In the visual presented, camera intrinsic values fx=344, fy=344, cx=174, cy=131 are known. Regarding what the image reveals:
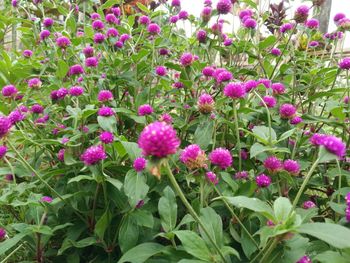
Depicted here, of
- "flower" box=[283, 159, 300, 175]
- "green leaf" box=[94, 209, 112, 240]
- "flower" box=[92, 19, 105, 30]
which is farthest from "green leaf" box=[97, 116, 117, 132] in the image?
"flower" box=[92, 19, 105, 30]

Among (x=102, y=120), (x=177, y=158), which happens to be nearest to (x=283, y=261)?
(x=177, y=158)

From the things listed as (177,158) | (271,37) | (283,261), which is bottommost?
(283,261)

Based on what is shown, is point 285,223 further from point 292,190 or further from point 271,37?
point 271,37

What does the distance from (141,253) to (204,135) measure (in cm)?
48

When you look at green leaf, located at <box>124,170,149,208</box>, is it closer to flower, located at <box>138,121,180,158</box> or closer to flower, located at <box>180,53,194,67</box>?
flower, located at <box>138,121,180,158</box>

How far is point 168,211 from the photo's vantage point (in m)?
1.12

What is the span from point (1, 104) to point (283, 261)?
4.95 ft

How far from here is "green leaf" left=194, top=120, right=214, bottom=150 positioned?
1.29m

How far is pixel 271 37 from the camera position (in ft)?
6.12

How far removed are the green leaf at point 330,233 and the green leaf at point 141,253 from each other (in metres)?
0.47

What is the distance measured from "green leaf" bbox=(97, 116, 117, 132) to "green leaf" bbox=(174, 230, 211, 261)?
1.74 ft

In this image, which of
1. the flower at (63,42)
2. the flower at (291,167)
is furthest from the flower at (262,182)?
the flower at (63,42)

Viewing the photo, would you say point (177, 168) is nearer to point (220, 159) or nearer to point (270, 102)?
point (220, 159)

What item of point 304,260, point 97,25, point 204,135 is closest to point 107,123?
point 204,135
